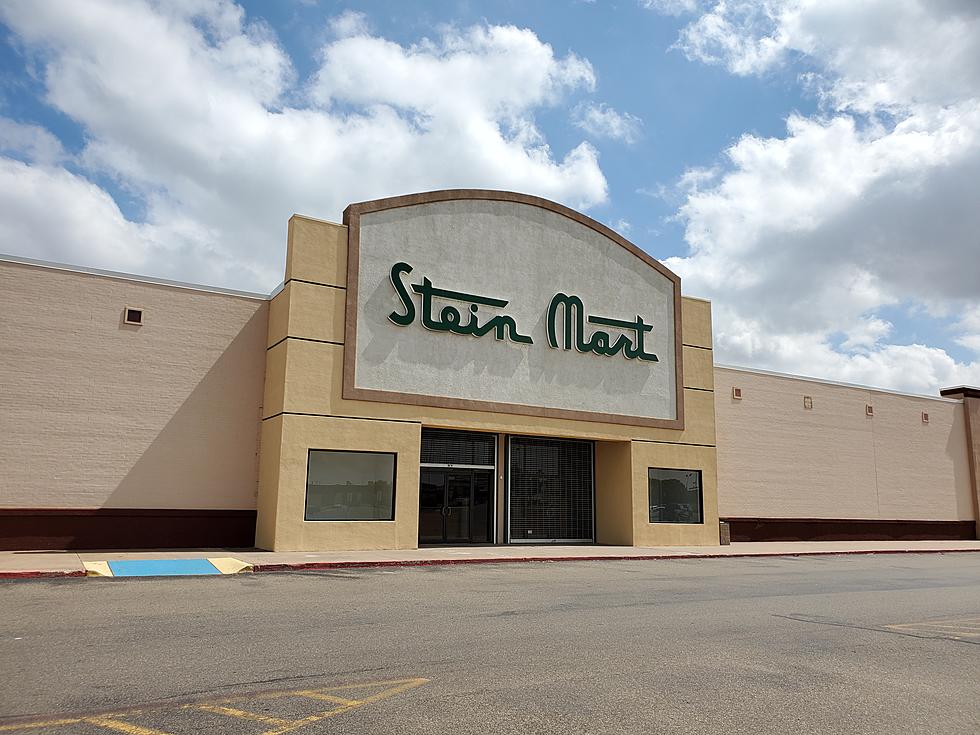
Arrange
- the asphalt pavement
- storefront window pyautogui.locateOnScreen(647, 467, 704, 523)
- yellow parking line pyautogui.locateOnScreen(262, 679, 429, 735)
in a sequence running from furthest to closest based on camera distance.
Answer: storefront window pyautogui.locateOnScreen(647, 467, 704, 523) → the asphalt pavement → yellow parking line pyautogui.locateOnScreen(262, 679, 429, 735)

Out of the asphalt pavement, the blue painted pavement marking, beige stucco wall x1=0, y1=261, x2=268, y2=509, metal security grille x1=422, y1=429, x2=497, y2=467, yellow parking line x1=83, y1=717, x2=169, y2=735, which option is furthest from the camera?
metal security grille x1=422, y1=429, x2=497, y2=467

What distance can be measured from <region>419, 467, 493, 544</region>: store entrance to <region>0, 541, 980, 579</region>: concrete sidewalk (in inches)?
44.1

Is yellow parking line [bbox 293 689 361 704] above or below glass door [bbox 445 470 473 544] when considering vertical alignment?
below

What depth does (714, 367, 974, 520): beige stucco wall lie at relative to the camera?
104ft

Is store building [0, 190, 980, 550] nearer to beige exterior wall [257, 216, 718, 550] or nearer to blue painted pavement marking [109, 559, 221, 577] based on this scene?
beige exterior wall [257, 216, 718, 550]

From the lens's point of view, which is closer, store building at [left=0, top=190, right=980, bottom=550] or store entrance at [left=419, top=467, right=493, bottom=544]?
store building at [left=0, top=190, right=980, bottom=550]

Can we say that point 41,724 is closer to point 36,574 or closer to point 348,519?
point 36,574

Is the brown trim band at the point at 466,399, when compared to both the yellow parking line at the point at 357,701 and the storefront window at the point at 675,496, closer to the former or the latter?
the storefront window at the point at 675,496

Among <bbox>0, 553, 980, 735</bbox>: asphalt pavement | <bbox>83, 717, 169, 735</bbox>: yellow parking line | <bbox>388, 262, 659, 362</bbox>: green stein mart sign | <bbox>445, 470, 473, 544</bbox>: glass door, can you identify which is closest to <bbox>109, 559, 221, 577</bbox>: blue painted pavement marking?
<bbox>0, 553, 980, 735</bbox>: asphalt pavement

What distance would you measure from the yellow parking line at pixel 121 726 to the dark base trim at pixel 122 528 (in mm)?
16290

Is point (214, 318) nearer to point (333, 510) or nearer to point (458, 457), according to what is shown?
point (333, 510)

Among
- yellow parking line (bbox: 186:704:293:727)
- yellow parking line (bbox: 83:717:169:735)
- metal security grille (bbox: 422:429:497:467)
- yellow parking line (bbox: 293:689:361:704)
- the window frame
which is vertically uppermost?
metal security grille (bbox: 422:429:497:467)

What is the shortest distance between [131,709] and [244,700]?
78cm

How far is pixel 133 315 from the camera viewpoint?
21641 millimetres
